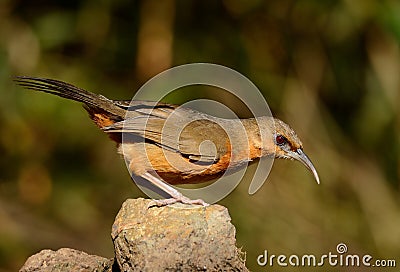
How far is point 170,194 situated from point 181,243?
852 millimetres

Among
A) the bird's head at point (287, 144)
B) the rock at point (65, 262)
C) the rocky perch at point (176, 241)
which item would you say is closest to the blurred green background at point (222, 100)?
the bird's head at point (287, 144)

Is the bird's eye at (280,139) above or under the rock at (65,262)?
above

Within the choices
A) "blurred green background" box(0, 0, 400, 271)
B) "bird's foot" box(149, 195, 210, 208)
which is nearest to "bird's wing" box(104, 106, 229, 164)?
"bird's foot" box(149, 195, 210, 208)

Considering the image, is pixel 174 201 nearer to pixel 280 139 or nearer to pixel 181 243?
pixel 181 243

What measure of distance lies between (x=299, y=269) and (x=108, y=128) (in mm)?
3078

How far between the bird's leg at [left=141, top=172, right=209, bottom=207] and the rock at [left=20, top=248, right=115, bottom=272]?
38 centimetres

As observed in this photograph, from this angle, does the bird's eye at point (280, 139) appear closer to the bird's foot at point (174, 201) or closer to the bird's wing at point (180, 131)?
the bird's wing at point (180, 131)

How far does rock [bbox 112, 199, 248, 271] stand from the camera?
3297 mm

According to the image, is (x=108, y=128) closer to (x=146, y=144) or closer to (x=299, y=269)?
(x=146, y=144)

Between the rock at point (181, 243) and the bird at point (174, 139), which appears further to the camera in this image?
the bird at point (174, 139)

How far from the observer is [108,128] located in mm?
4340

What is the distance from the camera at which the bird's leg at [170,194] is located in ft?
12.4

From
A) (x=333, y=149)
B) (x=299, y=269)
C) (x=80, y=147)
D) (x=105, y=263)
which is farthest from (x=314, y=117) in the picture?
(x=105, y=263)

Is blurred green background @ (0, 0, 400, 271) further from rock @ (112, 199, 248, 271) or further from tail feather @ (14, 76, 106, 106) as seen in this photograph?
rock @ (112, 199, 248, 271)
